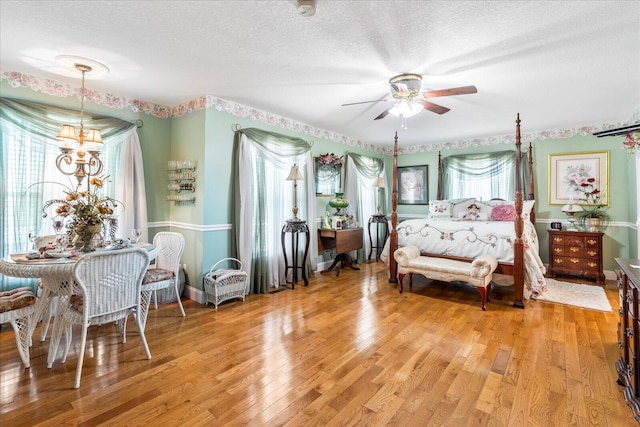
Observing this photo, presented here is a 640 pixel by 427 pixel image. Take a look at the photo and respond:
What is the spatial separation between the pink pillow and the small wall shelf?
14.4ft

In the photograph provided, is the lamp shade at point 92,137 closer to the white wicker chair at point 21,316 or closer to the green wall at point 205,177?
the green wall at point 205,177

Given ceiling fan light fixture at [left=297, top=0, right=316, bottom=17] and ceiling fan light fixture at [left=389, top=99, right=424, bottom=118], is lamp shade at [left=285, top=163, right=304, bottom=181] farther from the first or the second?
ceiling fan light fixture at [left=297, top=0, right=316, bottom=17]

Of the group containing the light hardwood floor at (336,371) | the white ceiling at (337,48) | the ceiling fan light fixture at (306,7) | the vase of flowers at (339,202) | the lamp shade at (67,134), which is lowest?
the light hardwood floor at (336,371)

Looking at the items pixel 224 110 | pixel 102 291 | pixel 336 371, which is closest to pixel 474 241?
pixel 336 371

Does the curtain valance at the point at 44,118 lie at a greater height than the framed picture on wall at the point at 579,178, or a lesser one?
greater

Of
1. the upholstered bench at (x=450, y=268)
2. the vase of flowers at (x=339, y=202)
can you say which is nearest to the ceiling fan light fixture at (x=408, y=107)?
the upholstered bench at (x=450, y=268)

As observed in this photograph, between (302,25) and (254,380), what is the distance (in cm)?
237

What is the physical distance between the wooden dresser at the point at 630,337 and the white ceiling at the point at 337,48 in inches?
62.2

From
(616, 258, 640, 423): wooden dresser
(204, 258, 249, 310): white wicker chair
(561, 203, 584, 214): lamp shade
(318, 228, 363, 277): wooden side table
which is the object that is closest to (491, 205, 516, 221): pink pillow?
(561, 203, 584, 214): lamp shade

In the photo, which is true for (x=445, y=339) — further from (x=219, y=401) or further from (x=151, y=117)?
(x=151, y=117)

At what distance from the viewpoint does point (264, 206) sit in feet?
13.3

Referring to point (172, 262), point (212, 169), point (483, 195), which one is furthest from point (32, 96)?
point (483, 195)

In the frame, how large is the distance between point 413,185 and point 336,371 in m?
4.98

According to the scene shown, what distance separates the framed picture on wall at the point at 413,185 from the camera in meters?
6.27
